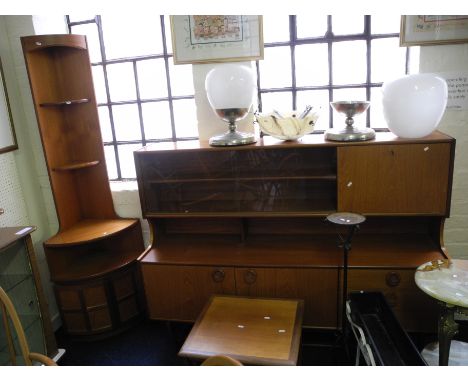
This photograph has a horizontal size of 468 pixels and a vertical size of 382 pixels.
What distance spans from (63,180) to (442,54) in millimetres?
2491

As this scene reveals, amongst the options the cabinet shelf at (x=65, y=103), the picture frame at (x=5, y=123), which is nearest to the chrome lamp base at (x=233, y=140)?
the cabinet shelf at (x=65, y=103)

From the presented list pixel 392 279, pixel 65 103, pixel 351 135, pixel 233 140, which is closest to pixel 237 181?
pixel 233 140

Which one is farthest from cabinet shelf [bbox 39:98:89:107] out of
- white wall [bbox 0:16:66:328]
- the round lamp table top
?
the round lamp table top

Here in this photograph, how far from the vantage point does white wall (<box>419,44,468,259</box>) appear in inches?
81.1

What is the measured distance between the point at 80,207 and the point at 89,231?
340mm

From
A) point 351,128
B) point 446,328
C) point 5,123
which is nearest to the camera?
point 446,328

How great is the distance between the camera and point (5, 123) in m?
2.35

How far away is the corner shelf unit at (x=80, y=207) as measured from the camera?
235cm

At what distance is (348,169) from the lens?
6.42 feet

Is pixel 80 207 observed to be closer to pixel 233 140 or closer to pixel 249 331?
pixel 233 140

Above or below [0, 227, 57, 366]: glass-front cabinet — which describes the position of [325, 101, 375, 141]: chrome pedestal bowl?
above

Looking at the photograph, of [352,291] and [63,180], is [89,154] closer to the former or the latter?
[63,180]

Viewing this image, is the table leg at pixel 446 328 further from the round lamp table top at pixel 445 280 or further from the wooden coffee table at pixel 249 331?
the wooden coffee table at pixel 249 331

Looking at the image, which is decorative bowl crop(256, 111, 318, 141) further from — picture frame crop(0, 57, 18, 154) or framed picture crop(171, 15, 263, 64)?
picture frame crop(0, 57, 18, 154)
